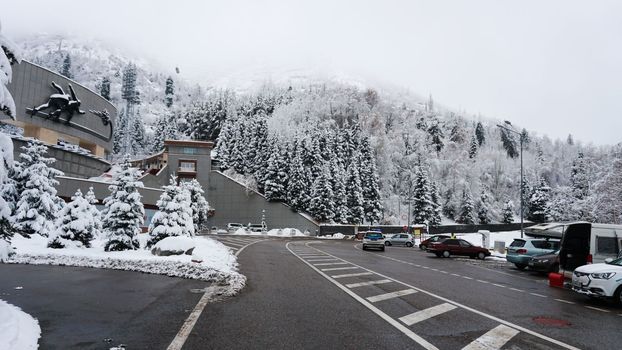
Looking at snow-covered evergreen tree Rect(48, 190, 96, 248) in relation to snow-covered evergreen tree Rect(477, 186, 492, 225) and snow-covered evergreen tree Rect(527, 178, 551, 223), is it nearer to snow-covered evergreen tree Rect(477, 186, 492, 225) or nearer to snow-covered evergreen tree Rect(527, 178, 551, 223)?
snow-covered evergreen tree Rect(477, 186, 492, 225)

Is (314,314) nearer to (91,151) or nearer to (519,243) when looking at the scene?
(519,243)

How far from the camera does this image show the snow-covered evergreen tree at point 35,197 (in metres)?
28.7

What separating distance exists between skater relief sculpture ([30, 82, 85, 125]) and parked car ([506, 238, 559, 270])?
211 feet

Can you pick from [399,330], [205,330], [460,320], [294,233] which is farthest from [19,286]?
[294,233]

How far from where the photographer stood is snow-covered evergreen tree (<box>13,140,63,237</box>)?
2869 cm

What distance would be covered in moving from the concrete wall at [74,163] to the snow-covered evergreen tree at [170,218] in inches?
1656

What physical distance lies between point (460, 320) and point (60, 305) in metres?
8.68

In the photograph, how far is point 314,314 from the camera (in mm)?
8984

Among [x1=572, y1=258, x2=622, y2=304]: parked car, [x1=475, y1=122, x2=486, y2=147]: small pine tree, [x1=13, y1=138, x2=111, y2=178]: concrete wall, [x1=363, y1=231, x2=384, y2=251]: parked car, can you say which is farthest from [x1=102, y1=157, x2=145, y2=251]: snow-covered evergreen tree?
[x1=475, y1=122, x2=486, y2=147]: small pine tree

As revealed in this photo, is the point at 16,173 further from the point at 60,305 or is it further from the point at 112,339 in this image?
the point at 112,339

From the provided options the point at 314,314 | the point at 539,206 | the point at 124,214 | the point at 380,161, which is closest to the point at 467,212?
the point at 539,206

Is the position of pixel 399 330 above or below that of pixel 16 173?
below

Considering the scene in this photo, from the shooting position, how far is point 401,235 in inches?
2041

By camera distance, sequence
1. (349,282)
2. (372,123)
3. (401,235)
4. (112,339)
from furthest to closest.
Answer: (372,123) < (401,235) < (349,282) < (112,339)
